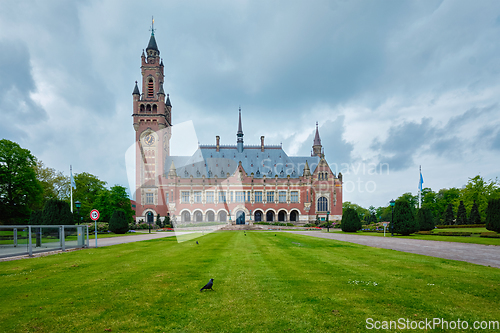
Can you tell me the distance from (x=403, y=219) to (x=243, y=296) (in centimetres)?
2909

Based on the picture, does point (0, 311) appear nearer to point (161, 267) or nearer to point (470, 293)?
point (161, 267)

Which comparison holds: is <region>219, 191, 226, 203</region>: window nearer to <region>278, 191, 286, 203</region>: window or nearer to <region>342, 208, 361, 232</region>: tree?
<region>278, 191, 286, 203</region>: window

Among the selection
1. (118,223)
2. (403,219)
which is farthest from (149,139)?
(403,219)

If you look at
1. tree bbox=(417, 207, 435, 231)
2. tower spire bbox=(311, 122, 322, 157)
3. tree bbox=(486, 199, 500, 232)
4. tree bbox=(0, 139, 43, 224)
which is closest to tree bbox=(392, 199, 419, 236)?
tree bbox=(417, 207, 435, 231)

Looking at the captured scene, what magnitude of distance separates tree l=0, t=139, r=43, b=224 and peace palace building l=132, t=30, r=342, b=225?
2448 centimetres

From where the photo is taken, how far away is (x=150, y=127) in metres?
Result: 67.0

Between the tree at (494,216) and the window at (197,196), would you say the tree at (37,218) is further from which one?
the tree at (494,216)

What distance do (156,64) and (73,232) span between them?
5779cm

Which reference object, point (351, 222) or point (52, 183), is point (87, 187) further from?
point (351, 222)

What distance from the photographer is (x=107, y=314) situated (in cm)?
600

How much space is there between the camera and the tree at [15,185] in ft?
130

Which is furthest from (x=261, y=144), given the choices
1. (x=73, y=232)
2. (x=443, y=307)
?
(x=443, y=307)

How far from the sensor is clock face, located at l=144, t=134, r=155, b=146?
6669 centimetres

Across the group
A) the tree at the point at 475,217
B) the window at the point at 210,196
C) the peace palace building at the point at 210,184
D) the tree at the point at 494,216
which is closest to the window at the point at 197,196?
the peace palace building at the point at 210,184
